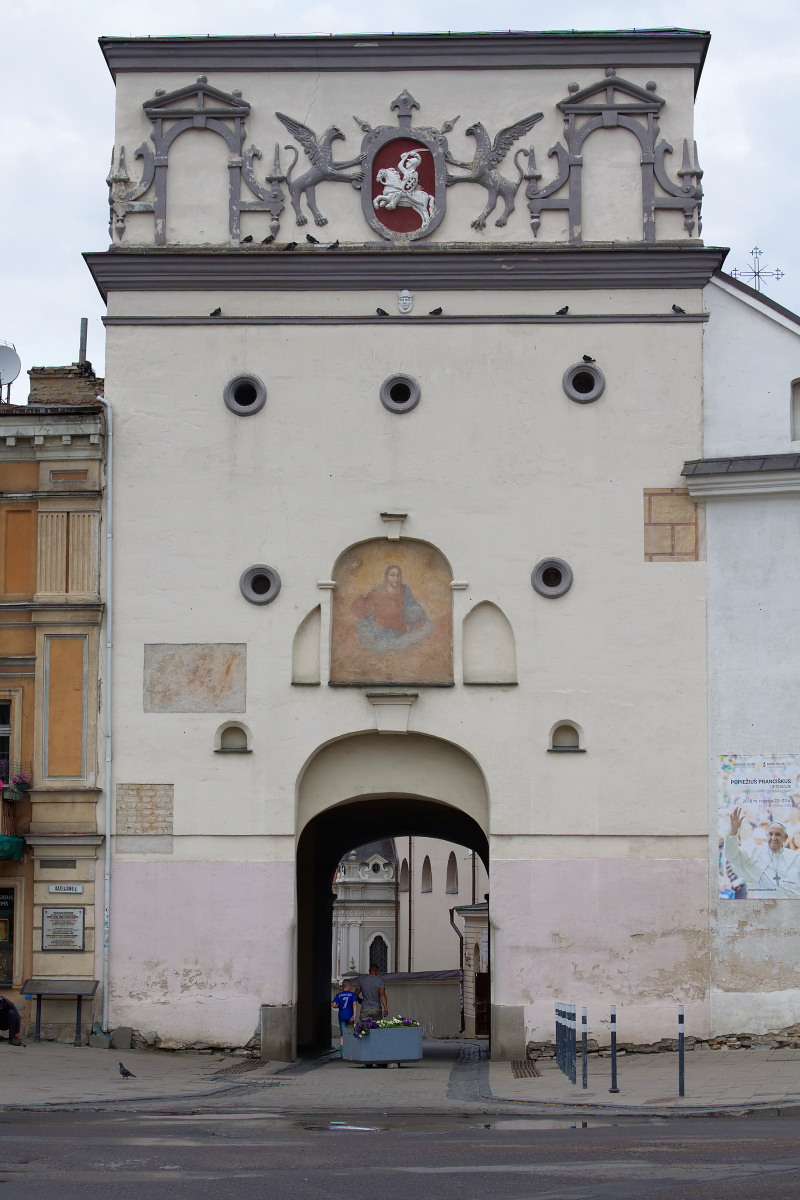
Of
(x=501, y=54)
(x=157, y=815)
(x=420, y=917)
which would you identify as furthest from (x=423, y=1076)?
(x=420, y=917)

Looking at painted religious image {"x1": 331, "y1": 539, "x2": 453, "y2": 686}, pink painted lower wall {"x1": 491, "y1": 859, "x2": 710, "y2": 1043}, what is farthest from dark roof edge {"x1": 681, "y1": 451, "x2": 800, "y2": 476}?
pink painted lower wall {"x1": 491, "y1": 859, "x2": 710, "y2": 1043}

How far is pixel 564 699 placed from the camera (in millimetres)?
22062

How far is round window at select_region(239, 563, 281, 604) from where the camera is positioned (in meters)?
22.4

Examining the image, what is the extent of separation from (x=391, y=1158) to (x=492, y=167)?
596 inches

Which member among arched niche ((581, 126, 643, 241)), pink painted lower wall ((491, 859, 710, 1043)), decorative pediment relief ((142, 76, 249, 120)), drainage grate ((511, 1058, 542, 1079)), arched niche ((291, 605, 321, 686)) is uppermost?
decorative pediment relief ((142, 76, 249, 120))

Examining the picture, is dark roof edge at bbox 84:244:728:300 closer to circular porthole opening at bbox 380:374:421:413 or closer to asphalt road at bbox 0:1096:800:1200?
circular porthole opening at bbox 380:374:421:413

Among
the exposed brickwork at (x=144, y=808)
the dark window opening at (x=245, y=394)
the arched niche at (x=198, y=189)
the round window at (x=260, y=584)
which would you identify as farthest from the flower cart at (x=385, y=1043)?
the arched niche at (x=198, y=189)

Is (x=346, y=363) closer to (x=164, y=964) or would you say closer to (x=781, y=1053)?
(x=164, y=964)

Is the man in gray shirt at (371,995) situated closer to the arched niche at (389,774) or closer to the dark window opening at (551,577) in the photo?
the arched niche at (389,774)

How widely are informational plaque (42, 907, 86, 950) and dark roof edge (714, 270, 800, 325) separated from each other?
492 inches

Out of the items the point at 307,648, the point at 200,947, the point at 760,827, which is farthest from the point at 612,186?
the point at 200,947

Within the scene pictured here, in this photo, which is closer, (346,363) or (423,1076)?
(423,1076)

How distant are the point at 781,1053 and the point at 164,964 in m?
8.16

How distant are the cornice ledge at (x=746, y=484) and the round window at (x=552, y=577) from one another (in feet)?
6.75
